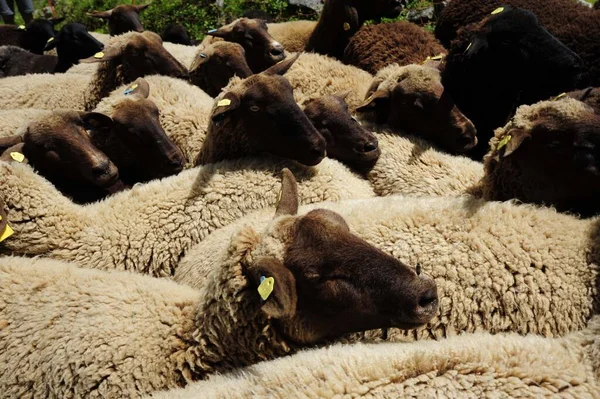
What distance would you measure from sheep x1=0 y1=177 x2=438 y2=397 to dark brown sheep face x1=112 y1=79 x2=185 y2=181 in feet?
6.53

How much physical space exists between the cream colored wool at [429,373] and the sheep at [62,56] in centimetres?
657

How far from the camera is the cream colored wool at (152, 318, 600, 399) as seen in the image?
89.7 inches

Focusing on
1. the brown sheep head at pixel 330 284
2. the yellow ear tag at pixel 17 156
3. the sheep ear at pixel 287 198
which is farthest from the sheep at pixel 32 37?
the brown sheep head at pixel 330 284

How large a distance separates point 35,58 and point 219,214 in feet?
20.1

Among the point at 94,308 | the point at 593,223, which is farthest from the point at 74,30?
the point at 593,223

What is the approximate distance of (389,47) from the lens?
6676mm

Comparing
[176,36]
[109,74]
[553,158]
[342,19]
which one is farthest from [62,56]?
[553,158]

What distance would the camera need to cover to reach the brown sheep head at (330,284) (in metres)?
2.65

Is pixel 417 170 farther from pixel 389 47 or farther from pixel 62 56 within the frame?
pixel 62 56

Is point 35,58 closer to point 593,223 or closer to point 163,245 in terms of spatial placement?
point 163,245

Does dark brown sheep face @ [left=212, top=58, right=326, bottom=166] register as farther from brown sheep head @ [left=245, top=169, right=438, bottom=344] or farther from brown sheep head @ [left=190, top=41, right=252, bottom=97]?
brown sheep head @ [left=245, top=169, right=438, bottom=344]

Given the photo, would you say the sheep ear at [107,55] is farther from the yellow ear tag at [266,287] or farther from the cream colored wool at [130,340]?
the yellow ear tag at [266,287]

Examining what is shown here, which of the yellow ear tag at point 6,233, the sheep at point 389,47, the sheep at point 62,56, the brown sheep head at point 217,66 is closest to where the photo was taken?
the yellow ear tag at point 6,233

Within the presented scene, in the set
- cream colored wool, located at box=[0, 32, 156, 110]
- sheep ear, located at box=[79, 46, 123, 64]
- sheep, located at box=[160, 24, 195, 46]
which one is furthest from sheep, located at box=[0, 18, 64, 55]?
sheep ear, located at box=[79, 46, 123, 64]
